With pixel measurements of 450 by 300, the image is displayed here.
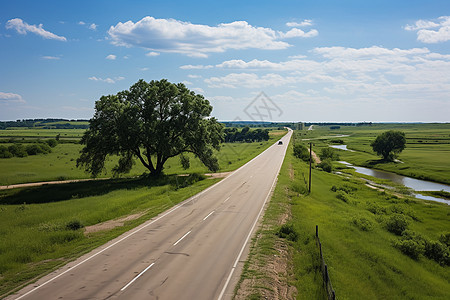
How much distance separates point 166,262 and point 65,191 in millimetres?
30054

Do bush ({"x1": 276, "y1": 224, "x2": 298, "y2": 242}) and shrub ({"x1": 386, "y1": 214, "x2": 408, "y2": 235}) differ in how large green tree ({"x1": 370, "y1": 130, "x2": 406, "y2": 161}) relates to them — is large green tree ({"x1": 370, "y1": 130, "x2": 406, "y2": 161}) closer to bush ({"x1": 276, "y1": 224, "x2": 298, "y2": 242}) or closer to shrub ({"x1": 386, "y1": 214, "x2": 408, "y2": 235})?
shrub ({"x1": 386, "y1": 214, "x2": 408, "y2": 235})

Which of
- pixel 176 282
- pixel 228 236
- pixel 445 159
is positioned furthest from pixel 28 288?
pixel 445 159

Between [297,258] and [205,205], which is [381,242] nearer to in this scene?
[297,258]

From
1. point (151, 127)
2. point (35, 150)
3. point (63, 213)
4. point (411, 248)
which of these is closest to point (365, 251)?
point (411, 248)

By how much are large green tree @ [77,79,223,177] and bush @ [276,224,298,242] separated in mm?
27269

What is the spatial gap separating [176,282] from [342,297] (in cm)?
844

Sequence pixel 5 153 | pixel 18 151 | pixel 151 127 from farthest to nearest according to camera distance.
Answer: pixel 18 151
pixel 5 153
pixel 151 127

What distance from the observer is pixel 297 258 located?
19094 mm

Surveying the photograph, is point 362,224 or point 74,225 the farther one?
point 362,224

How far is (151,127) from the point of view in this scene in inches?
1833

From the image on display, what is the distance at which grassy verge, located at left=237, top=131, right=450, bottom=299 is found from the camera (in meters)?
17.0

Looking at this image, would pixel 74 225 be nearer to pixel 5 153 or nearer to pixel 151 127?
pixel 151 127

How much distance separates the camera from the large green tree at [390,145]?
317 ft

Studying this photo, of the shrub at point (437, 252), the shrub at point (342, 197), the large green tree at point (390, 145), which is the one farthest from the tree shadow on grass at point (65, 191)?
the large green tree at point (390, 145)
